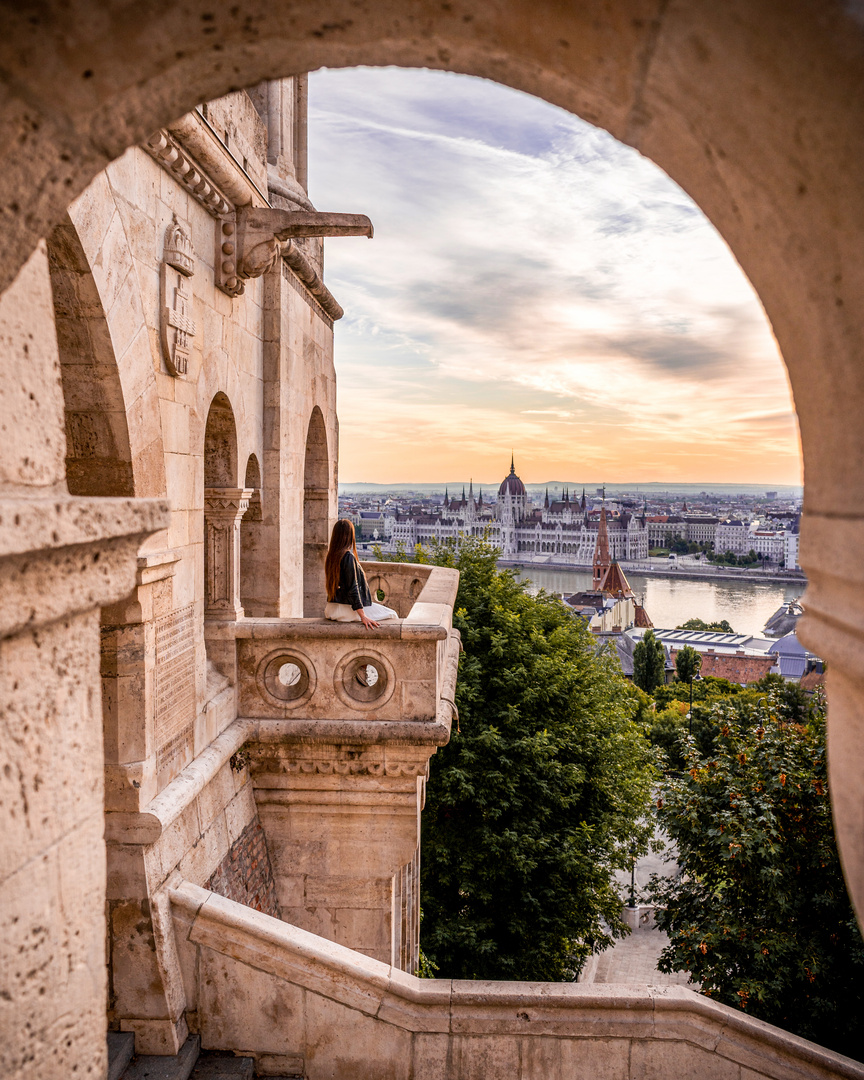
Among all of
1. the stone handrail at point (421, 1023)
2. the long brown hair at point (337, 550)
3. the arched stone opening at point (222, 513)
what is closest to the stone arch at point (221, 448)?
the arched stone opening at point (222, 513)

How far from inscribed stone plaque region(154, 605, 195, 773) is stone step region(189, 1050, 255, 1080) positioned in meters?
1.45

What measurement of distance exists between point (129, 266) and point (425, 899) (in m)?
9.41

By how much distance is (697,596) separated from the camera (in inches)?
4562

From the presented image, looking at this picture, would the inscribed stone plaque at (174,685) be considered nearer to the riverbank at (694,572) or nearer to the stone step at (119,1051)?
the stone step at (119,1051)

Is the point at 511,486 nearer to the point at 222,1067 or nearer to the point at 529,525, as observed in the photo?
the point at 529,525

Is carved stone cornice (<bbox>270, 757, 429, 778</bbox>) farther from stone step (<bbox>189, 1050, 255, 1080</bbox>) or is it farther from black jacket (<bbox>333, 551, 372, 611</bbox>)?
stone step (<bbox>189, 1050, 255, 1080</bbox>)

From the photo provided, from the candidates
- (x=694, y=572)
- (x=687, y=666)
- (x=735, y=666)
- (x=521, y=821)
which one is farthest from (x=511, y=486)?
(x=521, y=821)

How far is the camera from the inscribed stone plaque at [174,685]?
167 inches

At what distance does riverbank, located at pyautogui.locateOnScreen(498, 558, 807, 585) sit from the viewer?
123062 millimetres

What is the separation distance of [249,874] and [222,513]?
2.40m

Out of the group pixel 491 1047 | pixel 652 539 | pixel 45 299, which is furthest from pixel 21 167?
pixel 652 539

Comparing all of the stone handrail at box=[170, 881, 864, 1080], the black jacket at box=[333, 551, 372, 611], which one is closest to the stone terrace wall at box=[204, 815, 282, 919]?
the stone handrail at box=[170, 881, 864, 1080]

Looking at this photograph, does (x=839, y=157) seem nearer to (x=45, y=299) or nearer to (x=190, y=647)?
(x=45, y=299)

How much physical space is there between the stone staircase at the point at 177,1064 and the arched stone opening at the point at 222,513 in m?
2.44
